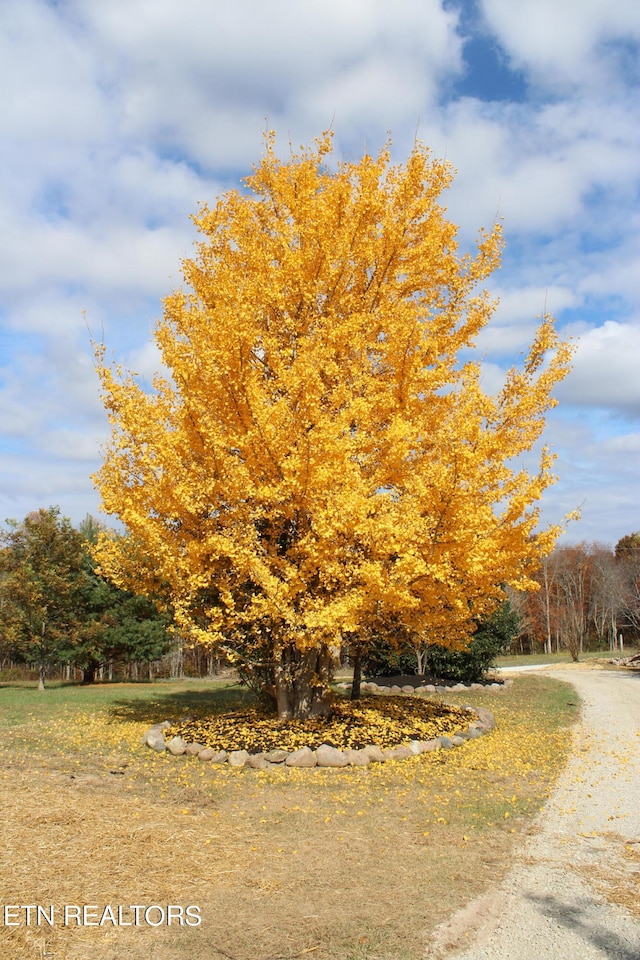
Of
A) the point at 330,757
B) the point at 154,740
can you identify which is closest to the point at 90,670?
the point at 154,740

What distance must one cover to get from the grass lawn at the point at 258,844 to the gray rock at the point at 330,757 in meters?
0.16

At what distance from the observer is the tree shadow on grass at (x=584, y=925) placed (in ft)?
10.2

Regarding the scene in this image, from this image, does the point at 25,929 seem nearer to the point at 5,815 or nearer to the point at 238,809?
the point at 5,815

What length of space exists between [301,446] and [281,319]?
8.15 feet

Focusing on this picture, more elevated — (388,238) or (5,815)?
(388,238)

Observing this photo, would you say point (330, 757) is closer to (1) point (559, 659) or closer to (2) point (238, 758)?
(2) point (238, 758)

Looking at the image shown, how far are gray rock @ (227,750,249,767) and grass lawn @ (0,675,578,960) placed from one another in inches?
8.0

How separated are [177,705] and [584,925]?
1009cm

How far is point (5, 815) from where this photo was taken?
4918mm

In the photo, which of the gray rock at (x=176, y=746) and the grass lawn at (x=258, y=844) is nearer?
the grass lawn at (x=258, y=844)

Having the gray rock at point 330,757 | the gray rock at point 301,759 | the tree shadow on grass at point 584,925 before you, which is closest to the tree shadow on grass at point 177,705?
the gray rock at point 301,759

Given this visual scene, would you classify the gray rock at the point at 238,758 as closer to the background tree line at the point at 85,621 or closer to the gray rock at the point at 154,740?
the gray rock at the point at 154,740

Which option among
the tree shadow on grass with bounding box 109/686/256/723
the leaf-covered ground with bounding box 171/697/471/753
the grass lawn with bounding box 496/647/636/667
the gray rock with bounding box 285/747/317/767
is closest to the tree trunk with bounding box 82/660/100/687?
the tree shadow on grass with bounding box 109/686/256/723

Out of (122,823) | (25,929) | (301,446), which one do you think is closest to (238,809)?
(122,823)
